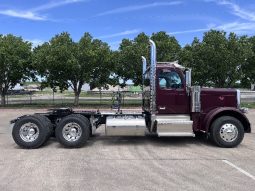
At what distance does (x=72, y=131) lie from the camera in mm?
12266

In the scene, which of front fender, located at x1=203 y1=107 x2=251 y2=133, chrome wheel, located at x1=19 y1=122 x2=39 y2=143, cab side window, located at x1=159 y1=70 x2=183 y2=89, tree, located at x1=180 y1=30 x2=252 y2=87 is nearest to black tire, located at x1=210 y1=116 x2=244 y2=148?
front fender, located at x1=203 y1=107 x2=251 y2=133

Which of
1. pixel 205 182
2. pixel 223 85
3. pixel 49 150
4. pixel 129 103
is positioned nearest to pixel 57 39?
pixel 129 103

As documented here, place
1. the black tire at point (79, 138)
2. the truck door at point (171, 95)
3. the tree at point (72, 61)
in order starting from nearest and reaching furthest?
1. the black tire at point (79, 138)
2. the truck door at point (171, 95)
3. the tree at point (72, 61)

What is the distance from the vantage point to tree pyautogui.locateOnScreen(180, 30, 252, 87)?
108 ft

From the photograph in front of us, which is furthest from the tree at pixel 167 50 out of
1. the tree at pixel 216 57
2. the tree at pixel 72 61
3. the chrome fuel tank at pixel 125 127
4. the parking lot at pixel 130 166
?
the chrome fuel tank at pixel 125 127

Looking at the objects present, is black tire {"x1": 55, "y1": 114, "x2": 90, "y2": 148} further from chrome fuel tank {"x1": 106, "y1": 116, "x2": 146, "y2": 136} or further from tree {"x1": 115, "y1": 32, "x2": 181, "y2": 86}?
tree {"x1": 115, "y1": 32, "x2": 181, "y2": 86}

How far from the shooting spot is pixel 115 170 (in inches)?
356

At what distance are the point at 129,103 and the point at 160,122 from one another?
65.5 feet

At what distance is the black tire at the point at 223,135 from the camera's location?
1218cm

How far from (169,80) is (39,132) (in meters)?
4.04

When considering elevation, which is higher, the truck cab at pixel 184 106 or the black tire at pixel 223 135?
the truck cab at pixel 184 106

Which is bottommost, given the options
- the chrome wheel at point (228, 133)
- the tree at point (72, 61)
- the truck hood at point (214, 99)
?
the chrome wheel at point (228, 133)

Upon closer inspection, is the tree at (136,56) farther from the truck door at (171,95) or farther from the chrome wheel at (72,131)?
the chrome wheel at (72,131)

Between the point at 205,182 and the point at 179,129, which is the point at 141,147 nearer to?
the point at 179,129
